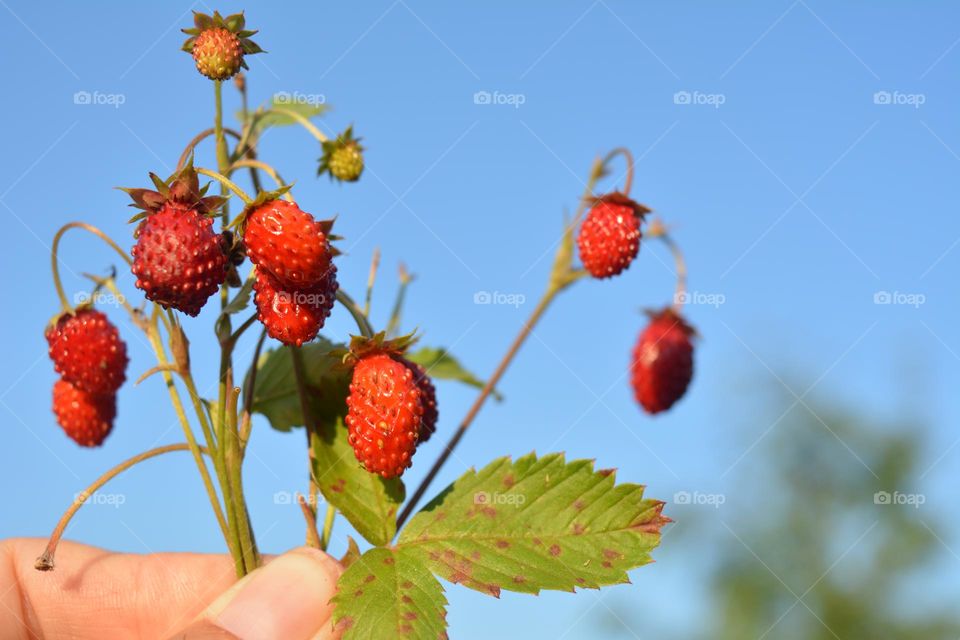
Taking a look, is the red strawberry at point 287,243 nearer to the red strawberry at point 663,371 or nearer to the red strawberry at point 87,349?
the red strawberry at point 87,349

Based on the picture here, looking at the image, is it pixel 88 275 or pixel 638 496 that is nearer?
pixel 638 496

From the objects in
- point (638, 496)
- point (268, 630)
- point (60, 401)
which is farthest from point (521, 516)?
point (60, 401)

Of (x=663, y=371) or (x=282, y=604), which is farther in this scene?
(x=663, y=371)

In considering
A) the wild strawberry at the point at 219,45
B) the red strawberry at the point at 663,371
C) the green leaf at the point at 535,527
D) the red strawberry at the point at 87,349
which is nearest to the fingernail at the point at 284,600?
the green leaf at the point at 535,527

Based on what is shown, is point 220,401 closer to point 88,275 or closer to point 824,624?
point 88,275

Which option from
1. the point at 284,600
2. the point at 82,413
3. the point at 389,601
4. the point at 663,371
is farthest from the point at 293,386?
the point at 663,371

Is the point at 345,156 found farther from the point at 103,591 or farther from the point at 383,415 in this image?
the point at 103,591
